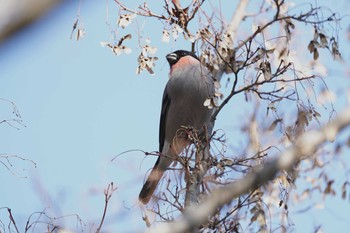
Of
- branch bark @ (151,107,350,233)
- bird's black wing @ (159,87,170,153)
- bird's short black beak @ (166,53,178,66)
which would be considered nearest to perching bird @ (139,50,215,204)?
bird's black wing @ (159,87,170,153)

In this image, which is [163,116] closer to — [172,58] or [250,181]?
[172,58]

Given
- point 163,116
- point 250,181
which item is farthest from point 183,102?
point 250,181

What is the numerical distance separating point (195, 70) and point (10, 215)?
2.17m

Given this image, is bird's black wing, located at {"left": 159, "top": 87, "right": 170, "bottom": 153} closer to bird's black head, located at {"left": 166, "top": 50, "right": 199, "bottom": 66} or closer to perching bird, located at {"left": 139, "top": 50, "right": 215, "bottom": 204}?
perching bird, located at {"left": 139, "top": 50, "right": 215, "bottom": 204}

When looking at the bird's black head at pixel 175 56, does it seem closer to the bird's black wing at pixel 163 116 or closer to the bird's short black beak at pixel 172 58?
the bird's short black beak at pixel 172 58

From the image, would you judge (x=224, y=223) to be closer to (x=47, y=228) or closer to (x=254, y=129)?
(x=47, y=228)

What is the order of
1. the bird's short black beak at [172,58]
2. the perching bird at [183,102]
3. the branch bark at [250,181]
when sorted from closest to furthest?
the branch bark at [250,181]
the perching bird at [183,102]
the bird's short black beak at [172,58]

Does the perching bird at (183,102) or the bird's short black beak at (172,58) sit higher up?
the bird's short black beak at (172,58)

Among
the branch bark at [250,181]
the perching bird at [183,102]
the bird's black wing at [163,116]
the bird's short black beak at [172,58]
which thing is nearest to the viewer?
the branch bark at [250,181]

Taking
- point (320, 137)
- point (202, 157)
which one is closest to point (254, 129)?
point (202, 157)

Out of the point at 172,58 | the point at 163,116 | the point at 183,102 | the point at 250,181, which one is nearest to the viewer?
the point at 250,181

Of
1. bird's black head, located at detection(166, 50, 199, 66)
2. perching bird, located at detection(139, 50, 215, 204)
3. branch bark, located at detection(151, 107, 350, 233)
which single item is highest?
bird's black head, located at detection(166, 50, 199, 66)

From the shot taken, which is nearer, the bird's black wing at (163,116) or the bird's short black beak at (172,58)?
the bird's black wing at (163,116)

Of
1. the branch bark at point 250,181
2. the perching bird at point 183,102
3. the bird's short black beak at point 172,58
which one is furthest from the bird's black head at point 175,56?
the branch bark at point 250,181
